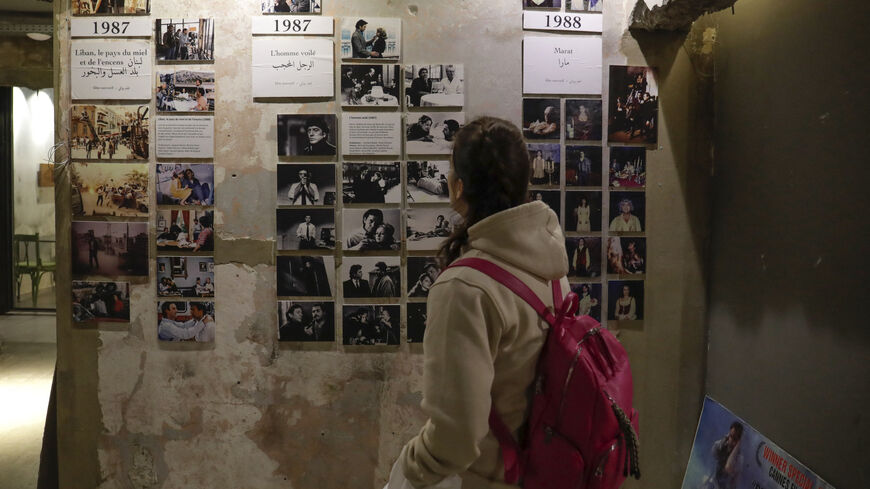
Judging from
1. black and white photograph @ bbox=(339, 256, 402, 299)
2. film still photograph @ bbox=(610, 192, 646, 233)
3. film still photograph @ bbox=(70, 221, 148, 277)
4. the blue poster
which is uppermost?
film still photograph @ bbox=(610, 192, 646, 233)

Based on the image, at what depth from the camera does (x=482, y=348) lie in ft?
3.72

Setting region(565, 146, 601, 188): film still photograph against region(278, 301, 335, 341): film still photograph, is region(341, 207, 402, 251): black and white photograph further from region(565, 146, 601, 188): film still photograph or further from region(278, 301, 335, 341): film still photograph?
region(565, 146, 601, 188): film still photograph

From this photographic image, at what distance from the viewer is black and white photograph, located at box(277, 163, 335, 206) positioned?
2303 millimetres

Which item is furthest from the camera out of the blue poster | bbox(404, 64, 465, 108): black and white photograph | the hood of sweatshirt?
bbox(404, 64, 465, 108): black and white photograph

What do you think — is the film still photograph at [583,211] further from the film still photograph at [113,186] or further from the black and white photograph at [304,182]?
the film still photograph at [113,186]

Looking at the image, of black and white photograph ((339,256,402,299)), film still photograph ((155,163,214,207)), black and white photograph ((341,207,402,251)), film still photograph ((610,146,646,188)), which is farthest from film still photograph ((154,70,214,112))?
film still photograph ((610,146,646,188))

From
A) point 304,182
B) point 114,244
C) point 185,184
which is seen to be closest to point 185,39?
point 185,184

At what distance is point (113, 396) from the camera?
7.77ft

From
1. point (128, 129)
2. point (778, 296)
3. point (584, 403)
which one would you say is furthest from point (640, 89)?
point (128, 129)

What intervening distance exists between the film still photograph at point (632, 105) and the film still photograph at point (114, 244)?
2044 millimetres

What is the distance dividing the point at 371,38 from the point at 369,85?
19 centimetres

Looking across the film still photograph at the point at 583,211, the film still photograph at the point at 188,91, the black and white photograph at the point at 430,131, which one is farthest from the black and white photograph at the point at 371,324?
the film still photograph at the point at 188,91

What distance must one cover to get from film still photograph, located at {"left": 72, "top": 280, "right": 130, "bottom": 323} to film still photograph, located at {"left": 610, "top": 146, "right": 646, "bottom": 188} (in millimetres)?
2130

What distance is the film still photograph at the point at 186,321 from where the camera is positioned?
234cm
